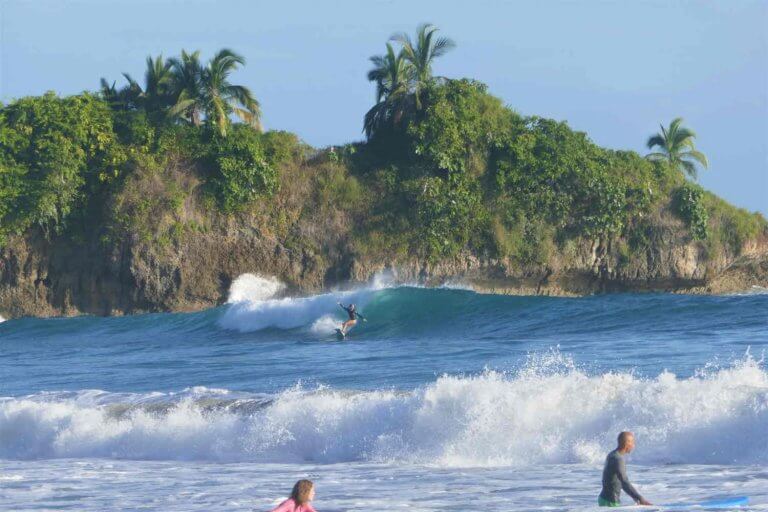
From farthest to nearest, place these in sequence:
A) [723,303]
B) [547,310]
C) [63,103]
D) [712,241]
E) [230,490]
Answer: [712,241] → [63,103] → [547,310] → [723,303] → [230,490]

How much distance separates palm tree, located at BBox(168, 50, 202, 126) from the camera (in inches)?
1372

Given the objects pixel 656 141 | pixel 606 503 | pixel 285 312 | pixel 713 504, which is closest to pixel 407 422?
pixel 606 503

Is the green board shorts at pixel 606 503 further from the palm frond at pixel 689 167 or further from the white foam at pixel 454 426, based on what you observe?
the palm frond at pixel 689 167

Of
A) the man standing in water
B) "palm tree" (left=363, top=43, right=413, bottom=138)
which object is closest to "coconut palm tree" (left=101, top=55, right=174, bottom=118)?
"palm tree" (left=363, top=43, right=413, bottom=138)

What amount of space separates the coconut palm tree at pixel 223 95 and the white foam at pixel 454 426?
19.6m

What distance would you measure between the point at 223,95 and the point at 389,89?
5064 millimetres

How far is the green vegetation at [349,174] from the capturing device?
33656 millimetres

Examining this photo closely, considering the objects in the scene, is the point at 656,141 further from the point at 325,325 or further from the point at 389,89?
the point at 325,325

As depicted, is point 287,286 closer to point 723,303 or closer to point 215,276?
point 215,276

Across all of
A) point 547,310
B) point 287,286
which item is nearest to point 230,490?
point 547,310

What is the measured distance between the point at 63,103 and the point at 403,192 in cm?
1034

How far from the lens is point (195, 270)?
3406cm

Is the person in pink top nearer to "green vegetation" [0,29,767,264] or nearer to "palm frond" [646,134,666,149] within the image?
"green vegetation" [0,29,767,264]

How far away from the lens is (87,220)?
34.5 metres
